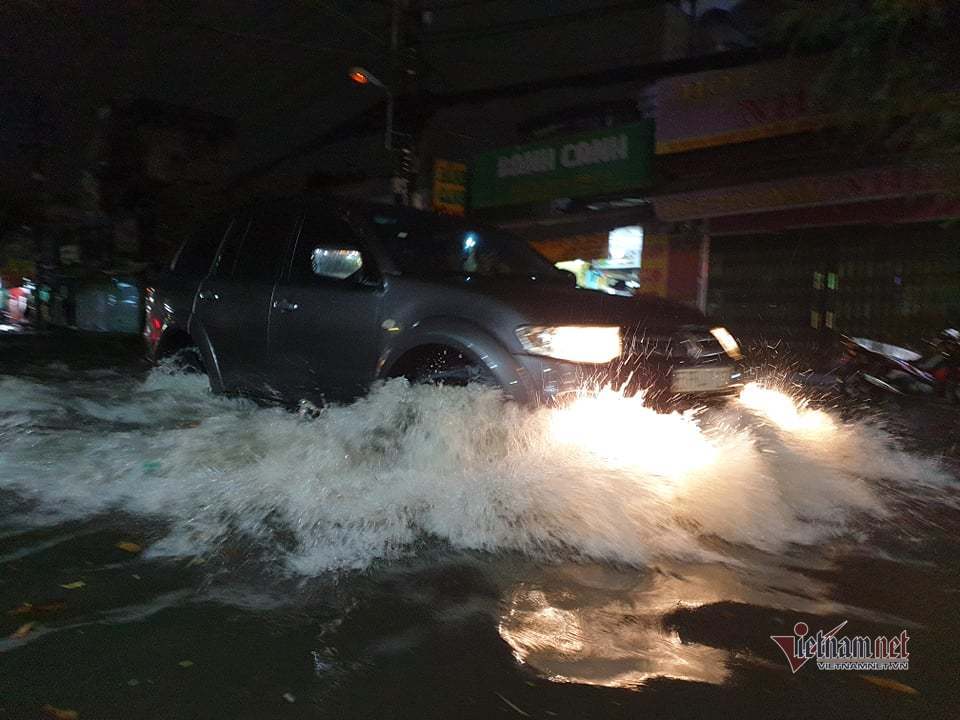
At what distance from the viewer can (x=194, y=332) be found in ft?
19.3

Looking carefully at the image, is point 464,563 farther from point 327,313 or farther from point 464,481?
point 327,313

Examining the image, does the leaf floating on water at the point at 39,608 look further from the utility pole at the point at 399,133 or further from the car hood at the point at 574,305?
the utility pole at the point at 399,133

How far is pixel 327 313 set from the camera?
15.8 feet


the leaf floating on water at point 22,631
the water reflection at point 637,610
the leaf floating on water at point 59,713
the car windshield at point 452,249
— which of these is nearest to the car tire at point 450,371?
the car windshield at point 452,249

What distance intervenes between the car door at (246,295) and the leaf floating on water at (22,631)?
8.70 ft

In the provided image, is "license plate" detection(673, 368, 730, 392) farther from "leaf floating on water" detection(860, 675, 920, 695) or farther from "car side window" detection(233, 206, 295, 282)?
"car side window" detection(233, 206, 295, 282)

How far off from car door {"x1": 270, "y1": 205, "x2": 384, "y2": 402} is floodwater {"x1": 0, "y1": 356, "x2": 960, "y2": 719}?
24cm

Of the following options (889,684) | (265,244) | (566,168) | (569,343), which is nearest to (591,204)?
(566,168)

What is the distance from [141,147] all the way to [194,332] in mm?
18980

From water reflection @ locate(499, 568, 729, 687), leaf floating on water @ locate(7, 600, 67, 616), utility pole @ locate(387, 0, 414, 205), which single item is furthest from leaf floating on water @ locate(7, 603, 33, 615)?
utility pole @ locate(387, 0, 414, 205)

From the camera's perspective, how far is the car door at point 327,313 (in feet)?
15.2

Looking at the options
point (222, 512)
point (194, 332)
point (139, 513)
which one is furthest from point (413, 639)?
point (194, 332)

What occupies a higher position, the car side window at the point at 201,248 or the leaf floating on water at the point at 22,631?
the car side window at the point at 201,248

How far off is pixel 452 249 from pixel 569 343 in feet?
4.70
